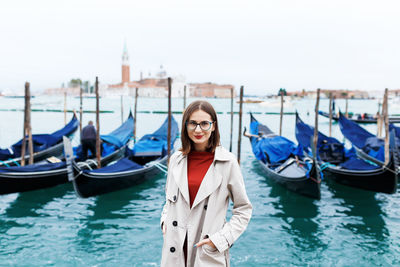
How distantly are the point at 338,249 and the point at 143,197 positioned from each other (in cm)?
236

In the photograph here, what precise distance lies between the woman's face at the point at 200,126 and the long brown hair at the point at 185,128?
11 mm

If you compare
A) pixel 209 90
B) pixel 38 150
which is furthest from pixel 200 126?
pixel 209 90

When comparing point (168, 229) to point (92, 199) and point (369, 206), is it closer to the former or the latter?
point (92, 199)

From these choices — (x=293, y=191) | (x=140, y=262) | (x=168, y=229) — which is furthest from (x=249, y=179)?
(x=168, y=229)

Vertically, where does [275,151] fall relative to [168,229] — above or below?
below

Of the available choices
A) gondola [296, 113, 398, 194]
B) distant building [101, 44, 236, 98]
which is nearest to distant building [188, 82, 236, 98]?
distant building [101, 44, 236, 98]

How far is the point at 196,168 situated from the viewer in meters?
0.98

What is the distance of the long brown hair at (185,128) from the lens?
0.97 m

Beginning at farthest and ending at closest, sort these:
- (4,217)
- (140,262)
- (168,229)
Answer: (4,217) < (140,262) < (168,229)

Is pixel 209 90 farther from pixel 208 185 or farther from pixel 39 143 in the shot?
pixel 208 185

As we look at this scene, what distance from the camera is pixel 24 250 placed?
9.07ft

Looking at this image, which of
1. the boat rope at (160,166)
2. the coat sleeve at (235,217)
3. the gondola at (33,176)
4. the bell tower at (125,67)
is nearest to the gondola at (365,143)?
the boat rope at (160,166)

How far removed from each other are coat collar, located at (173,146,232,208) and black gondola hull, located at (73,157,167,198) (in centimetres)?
287

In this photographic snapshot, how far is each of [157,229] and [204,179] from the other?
253 cm
